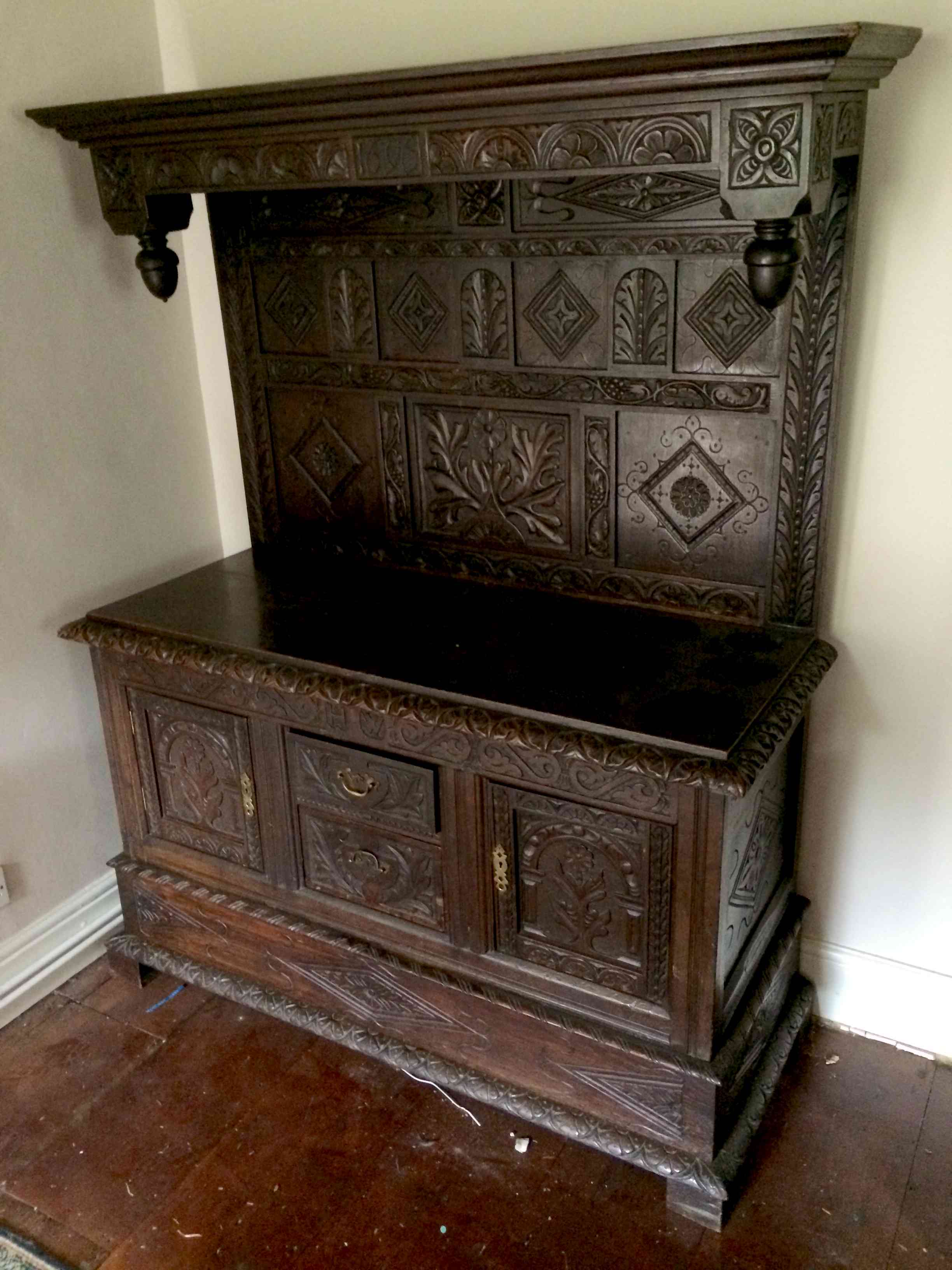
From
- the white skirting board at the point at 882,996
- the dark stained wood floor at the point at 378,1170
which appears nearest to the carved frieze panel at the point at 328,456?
the dark stained wood floor at the point at 378,1170

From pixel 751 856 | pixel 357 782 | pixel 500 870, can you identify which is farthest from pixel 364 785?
pixel 751 856

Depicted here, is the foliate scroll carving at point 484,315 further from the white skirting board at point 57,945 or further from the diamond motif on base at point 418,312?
the white skirting board at point 57,945

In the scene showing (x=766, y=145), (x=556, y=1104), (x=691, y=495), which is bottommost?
(x=556, y=1104)

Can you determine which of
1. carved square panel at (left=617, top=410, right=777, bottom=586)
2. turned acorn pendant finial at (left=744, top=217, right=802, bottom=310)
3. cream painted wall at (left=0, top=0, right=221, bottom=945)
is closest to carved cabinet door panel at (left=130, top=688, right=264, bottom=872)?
cream painted wall at (left=0, top=0, right=221, bottom=945)

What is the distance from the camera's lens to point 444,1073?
1.87 metres

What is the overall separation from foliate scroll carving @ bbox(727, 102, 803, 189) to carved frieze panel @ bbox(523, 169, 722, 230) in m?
0.23

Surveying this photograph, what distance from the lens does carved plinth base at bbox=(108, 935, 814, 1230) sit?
167 cm

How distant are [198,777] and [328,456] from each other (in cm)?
70

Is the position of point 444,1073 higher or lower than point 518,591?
lower

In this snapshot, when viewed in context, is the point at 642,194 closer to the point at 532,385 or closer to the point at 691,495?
the point at 532,385

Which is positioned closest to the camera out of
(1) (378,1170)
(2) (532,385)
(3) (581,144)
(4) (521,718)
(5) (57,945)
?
(3) (581,144)

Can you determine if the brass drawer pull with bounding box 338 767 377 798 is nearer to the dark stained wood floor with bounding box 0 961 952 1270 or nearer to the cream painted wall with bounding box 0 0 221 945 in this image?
the dark stained wood floor with bounding box 0 961 952 1270

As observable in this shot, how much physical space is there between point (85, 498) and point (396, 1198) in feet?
4.69

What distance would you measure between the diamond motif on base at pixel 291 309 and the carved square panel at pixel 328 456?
117 mm
